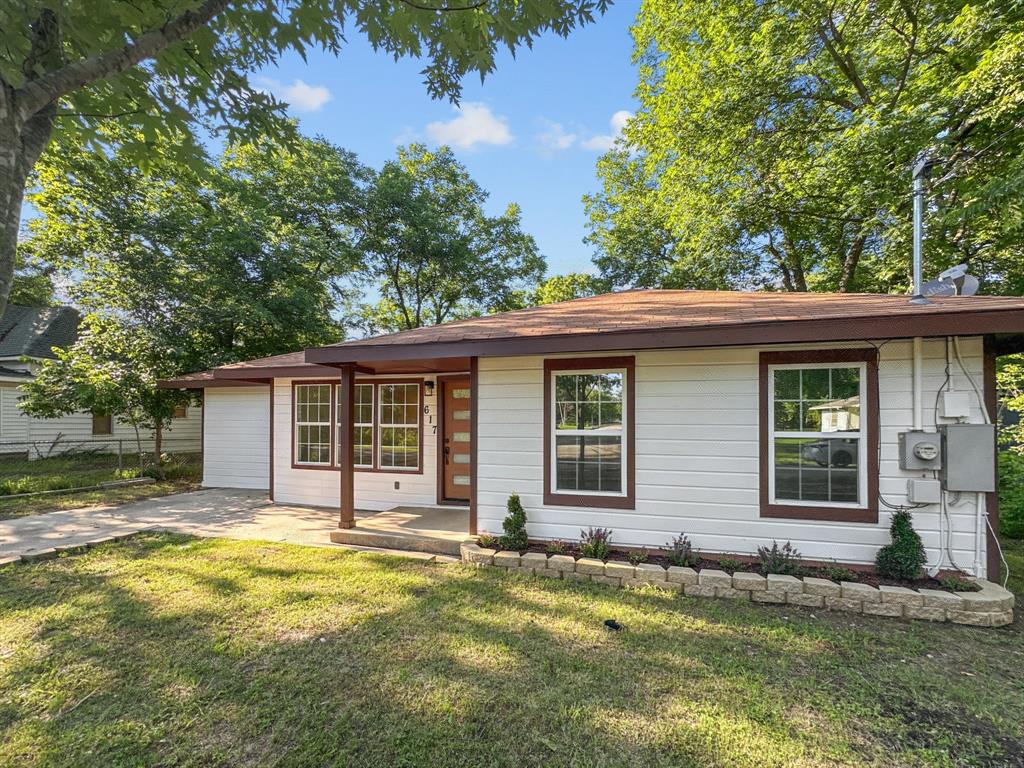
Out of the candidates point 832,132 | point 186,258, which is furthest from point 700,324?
point 186,258

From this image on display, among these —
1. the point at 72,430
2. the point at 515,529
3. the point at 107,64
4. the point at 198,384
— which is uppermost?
the point at 107,64

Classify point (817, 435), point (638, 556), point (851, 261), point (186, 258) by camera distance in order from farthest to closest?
point (186, 258)
point (851, 261)
point (638, 556)
point (817, 435)

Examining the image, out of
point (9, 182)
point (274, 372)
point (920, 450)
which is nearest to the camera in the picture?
point (9, 182)

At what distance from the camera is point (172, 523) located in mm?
6762

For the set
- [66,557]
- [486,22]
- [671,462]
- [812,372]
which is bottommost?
[66,557]

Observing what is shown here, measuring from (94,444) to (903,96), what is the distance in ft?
75.5

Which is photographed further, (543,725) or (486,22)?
(486,22)

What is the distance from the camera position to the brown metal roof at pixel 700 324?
3.71 meters

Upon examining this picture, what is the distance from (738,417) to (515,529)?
265 cm

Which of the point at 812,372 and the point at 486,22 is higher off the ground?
the point at 486,22

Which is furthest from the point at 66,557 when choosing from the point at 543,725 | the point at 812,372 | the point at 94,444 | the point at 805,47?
the point at 805,47

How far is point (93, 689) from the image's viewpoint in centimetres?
276

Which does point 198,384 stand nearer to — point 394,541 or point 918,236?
point 394,541

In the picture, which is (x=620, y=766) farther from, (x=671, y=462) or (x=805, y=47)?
(x=805, y=47)
